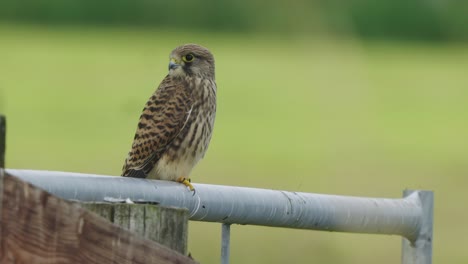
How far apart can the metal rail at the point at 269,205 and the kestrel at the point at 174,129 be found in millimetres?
1463

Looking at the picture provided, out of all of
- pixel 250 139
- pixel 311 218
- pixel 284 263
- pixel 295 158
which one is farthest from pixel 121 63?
pixel 311 218

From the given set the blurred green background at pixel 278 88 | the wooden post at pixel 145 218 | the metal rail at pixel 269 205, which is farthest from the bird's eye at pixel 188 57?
the blurred green background at pixel 278 88

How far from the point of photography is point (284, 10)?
1981 cm

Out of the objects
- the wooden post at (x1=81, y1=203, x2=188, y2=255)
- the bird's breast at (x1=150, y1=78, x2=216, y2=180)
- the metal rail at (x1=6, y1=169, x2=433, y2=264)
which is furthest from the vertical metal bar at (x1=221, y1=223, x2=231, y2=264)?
the bird's breast at (x1=150, y1=78, x2=216, y2=180)

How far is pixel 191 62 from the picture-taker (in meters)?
5.53

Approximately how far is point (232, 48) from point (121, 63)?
1778mm

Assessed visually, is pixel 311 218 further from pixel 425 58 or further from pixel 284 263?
pixel 425 58

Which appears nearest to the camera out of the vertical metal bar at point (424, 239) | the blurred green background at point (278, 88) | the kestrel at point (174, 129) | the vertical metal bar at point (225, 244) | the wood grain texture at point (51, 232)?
the wood grain texture at point (51, 232)

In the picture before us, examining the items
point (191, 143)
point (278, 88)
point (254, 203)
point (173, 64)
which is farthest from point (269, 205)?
point (278, 88)

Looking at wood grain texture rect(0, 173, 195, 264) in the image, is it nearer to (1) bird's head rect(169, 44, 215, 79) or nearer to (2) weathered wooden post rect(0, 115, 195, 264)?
(2) weathered wooden post rect(0, 115, 195, 264)

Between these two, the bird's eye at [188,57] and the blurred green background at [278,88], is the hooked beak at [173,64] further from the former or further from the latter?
the blurred green background at [278,88]

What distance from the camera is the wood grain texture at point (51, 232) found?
210 cm

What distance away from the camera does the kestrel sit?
A: 489 cm

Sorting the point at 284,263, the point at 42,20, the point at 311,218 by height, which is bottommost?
the point at 311,218
